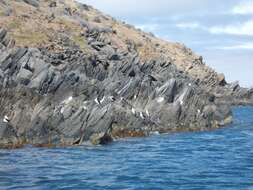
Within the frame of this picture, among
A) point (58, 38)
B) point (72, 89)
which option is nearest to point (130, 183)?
point (72, 89)

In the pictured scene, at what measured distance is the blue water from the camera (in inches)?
1430

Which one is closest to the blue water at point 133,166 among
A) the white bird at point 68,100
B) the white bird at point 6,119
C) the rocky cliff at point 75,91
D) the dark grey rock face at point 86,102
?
the dark grey rock face at point 86,102

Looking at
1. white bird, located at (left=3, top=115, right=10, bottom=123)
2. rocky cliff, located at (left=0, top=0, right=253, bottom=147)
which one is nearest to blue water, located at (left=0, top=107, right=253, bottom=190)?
rocky cliff, located at (left=0, top=0, right=253, bottom=147)

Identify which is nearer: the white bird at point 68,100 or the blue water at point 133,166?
the blue water at point 133,166

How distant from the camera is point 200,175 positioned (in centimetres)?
3966

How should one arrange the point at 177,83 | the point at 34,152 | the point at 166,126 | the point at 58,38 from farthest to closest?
1. the point at 58,38
2. the point at 177,83
3. the point at 166,126
4. the point at 34,152

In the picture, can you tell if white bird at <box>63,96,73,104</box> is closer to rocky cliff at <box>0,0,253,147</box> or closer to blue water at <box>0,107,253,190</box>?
rocky cliff at <box>0,0,253,147</box>

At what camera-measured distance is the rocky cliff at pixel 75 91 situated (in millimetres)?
56844

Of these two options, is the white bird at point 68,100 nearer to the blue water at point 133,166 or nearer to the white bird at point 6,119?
the blue water at point 133,166

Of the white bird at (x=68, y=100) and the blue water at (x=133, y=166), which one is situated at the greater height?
the white bird at (x=68, y=100)

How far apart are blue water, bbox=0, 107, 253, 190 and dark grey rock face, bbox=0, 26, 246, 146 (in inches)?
140

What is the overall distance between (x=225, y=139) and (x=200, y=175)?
2823 cm

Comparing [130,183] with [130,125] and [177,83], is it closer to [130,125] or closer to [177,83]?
[130,125]

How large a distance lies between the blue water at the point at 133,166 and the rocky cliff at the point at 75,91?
384 centimetres
